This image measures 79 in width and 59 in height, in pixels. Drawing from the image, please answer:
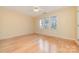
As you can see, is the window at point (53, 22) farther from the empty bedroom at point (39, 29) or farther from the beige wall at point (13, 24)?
the beige wall at point (13, 24)

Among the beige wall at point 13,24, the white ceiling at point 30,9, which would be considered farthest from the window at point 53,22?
the beige wall at point 13,24

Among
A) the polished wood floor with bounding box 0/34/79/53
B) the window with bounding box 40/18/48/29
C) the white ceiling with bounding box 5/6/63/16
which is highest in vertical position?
the white ceiling with bounding box 5/6/63/16

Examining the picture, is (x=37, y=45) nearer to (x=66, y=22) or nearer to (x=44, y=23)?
(x=44, y=23)

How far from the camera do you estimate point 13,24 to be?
4.70 feet

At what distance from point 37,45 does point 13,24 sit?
16.6 inches

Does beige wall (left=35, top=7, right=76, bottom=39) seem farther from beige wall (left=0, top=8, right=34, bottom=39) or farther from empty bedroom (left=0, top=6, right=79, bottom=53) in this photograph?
beige wall (left=0, top=8, right=34, bottom=39)

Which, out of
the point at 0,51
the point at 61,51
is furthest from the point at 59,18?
the point at 0,51

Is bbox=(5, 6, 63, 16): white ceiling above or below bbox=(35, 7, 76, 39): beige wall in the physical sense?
above

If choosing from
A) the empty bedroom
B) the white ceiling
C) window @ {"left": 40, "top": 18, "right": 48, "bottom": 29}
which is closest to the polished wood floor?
the empty bedroom

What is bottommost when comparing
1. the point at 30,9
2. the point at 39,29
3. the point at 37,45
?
the point at 37,45

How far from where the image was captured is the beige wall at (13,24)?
138 centimetres

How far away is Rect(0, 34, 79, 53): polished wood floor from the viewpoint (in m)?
1.40

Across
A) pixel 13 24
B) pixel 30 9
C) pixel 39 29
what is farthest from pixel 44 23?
pixel 13 24
